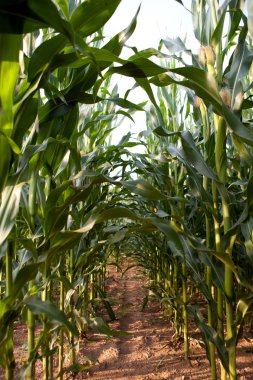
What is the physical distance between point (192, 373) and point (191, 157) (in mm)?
1339

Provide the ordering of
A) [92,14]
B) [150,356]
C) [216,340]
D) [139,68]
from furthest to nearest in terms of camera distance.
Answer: [150,356] → [216,340] → [139,68] → [92,14]

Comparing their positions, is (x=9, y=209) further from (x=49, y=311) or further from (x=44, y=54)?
(x=44, y=54)

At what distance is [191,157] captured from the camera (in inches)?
44.0

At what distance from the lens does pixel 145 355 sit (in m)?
2.19

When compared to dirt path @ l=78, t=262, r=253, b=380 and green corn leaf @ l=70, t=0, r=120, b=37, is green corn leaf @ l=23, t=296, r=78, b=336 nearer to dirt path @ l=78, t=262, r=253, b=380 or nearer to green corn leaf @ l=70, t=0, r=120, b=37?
green corn leaf @ l=70, t=0, r=120, b=37

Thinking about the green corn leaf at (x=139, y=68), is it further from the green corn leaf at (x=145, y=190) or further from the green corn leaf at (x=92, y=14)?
the green corn leaf at (x=145, y=190)

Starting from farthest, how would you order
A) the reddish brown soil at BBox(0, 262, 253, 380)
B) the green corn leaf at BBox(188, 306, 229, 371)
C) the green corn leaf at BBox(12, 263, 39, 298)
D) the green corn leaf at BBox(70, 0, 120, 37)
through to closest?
the reddish brown soil at BBox(0, 262, 253, 380), the green corn leaf at BBox(188, 306, 229, 371), the green corn leaf at BBox(12, 263, 39, 298), the green corn leaf at BBox(70, 0, 120, 37)

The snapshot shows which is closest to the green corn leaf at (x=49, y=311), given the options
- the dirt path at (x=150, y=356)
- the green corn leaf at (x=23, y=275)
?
the green corn leaf at (x=23, y=275)

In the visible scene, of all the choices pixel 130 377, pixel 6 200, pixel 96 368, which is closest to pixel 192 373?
pixel 130 377

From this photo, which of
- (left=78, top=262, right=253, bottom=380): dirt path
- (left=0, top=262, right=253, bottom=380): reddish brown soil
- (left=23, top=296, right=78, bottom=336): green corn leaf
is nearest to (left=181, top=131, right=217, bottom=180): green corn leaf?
(left=23, top=296, right=78, bottom=336): green corn leaf

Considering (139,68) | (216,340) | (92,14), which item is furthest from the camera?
(216,340)

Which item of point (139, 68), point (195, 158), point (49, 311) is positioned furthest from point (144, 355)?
point (139, 68)

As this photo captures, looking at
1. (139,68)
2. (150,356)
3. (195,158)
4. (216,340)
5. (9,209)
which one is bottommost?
(150,356)

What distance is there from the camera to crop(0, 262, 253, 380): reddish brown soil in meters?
1.90
